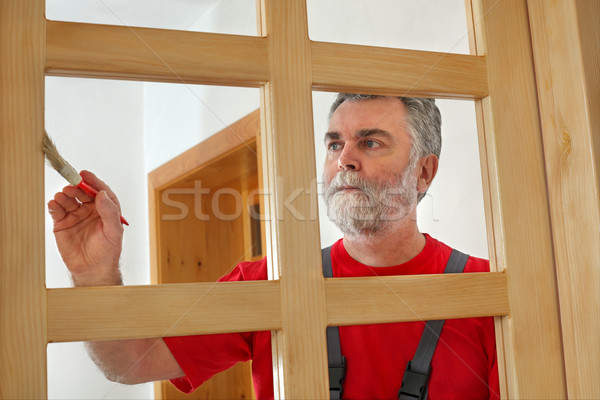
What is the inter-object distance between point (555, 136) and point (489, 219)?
14 cm

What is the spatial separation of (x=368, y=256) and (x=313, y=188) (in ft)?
0.35

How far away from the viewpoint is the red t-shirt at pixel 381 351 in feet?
2.12

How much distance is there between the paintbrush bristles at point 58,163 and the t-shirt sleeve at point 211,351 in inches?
7.0

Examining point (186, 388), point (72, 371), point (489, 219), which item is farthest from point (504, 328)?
point (72, 371)

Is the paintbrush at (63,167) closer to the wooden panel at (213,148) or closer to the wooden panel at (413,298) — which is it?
the wooden panel at (213,148)

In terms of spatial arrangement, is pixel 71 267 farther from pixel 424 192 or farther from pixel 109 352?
pixel 424 192

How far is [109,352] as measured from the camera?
0.59m

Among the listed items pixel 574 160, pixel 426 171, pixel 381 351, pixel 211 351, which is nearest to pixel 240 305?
pixel 211 351

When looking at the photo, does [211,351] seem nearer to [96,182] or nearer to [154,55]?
[96,182]

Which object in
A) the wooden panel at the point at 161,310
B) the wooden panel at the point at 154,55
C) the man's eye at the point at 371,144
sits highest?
the wooden panel at the point at 154,55

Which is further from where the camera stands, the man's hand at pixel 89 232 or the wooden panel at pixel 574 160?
the wooden panel at pixel 574 160

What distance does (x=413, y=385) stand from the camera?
0.68m

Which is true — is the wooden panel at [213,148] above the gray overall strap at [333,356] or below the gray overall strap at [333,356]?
above

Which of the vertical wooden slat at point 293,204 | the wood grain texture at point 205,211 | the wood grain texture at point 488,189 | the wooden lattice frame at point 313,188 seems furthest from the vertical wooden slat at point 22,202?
the wood grain texture at point 488,189
